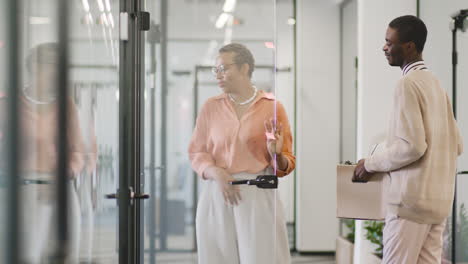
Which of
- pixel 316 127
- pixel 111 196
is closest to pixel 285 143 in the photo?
pixel 111 196

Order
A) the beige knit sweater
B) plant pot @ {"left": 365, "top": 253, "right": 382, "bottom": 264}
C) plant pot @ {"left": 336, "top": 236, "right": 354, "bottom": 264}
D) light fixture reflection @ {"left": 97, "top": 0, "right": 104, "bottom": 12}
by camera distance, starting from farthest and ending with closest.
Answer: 1. plant pot @ {"left": 336, "top": 236, "right": 354, "bottom": 264}
2. plant pot @ {"left": 365, "top": 253, "right": 382, "bottom": 264}
3. the beige knit sweater
4. light fixture reflection @ {"left": 97, "top": 0, "right": 104, "bottom": 12}

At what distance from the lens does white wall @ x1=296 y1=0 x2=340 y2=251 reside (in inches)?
236

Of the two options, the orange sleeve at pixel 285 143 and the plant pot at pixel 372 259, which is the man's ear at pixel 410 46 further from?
the plant pot at pixel 372 259

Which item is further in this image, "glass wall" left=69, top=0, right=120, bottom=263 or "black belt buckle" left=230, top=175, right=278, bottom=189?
"black belt buckle" left=230, top=175, right=278, bottom=189

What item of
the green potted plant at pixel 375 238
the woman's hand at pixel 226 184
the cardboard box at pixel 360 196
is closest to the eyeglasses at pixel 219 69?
the woman's hand at pixel 226 184

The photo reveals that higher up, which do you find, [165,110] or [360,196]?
[165,110]

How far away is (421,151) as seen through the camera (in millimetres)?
2400

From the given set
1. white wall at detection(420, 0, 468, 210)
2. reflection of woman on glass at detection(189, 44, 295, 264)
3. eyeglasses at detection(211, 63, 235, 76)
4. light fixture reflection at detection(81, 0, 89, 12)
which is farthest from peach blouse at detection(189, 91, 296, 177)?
white wall at detection(420, 0, 468, 210)

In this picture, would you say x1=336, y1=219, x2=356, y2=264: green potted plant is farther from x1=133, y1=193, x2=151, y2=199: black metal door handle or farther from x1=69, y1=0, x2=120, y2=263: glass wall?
x1=69, y1=0, x2=120, y2=263: glass wall

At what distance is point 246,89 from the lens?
267cm

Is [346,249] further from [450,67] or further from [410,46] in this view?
[410,46]

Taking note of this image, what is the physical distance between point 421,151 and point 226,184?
829 millimetres

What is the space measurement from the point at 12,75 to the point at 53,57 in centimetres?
9

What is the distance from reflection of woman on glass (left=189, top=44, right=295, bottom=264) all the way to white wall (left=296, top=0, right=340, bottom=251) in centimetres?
334
